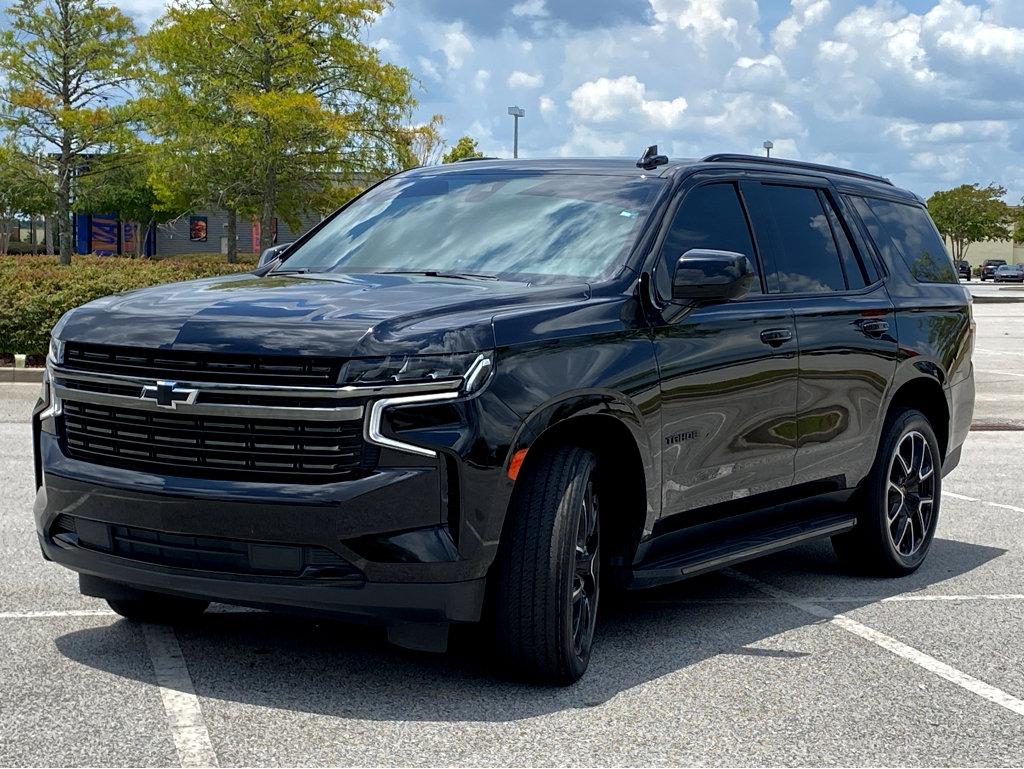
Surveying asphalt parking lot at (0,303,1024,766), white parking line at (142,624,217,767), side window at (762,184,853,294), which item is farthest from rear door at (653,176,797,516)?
white parking line at (142,624,217,767)

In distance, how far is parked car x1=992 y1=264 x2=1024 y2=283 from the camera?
318ft

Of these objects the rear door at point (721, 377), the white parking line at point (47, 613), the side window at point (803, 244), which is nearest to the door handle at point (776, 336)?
the rear door at point (721, 377)

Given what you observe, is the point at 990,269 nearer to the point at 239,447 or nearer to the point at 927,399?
the point at 927,399

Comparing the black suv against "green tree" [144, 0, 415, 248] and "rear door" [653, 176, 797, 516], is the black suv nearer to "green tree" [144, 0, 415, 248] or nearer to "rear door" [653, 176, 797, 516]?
"rear door" [653, 176, 797, 516]

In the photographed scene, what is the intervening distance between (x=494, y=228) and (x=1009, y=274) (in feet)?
318

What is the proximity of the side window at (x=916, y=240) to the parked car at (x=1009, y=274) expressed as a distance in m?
94.1

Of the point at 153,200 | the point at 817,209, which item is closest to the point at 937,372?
the point at 817,209

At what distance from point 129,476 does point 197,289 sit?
2.87 ft

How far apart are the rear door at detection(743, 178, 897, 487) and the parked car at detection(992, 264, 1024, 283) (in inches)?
3744

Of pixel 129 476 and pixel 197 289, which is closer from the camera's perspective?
pixel 129 476

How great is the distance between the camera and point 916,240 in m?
7.87

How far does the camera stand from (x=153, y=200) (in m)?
72.2

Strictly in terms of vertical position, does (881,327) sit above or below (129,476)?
above

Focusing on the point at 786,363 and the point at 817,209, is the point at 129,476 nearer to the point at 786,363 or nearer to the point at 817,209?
the point at 786,363
